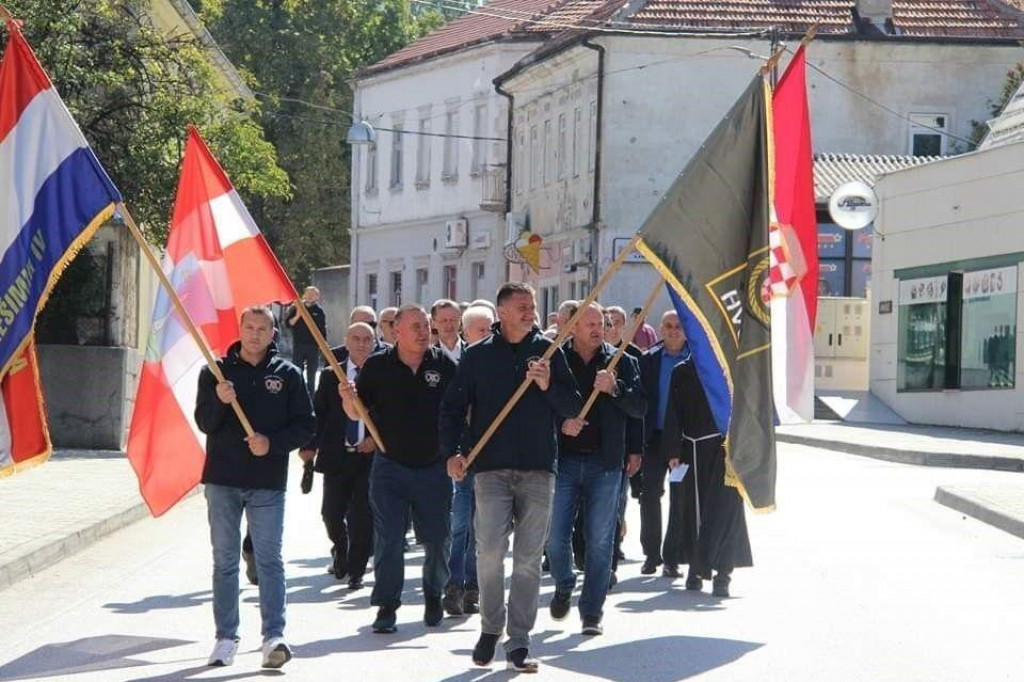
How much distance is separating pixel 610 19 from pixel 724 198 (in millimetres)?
37712

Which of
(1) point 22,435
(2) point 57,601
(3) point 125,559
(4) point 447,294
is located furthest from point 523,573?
(4) point 447,294

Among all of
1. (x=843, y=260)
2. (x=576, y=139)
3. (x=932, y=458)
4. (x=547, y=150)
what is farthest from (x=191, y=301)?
(x=547, y=150)

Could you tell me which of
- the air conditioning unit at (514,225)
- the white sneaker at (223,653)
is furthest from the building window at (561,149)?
the white sneaker at (223,653)

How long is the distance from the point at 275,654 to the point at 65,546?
226 inches

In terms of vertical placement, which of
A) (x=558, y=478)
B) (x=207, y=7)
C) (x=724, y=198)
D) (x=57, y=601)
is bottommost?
(x=57, y=601)

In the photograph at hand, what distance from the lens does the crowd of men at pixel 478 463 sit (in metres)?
10.8

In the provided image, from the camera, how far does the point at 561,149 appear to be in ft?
173

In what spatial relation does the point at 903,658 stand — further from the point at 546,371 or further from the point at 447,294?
the point at 447,294

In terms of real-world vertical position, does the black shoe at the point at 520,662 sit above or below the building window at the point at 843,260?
below

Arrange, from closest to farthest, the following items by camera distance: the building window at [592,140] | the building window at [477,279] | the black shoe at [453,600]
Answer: the black shoe at [453,600], the building window at [592,140], the building window at [477,279]

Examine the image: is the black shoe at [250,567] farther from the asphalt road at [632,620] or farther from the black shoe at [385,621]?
the black shoe at [385,621]

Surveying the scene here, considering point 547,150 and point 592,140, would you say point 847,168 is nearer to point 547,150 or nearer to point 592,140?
point 592,140

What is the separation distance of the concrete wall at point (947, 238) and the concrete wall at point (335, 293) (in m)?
28.2

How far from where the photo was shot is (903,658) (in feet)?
36.5
